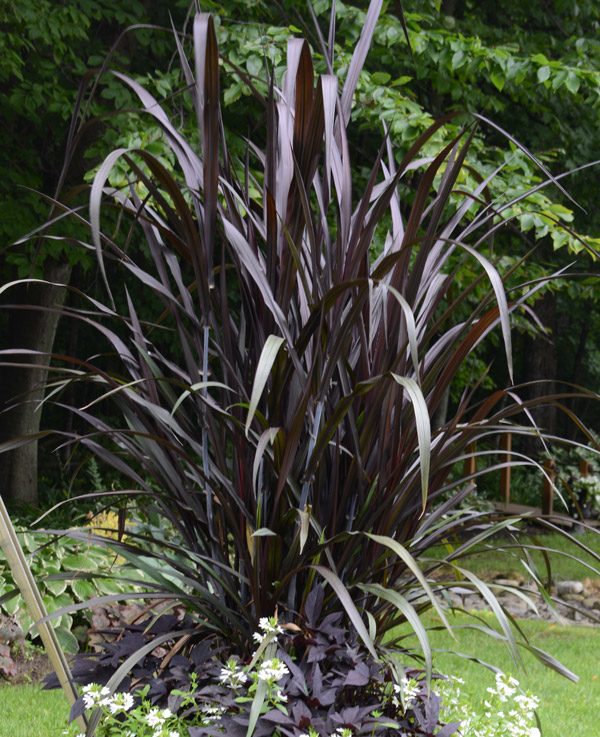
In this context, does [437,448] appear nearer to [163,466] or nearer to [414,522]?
[414,522]

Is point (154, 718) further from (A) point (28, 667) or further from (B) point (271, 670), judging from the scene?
(A) point (28, 667)

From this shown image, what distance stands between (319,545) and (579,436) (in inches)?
725

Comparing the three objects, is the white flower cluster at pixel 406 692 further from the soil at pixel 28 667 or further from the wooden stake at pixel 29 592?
the soil at pixel 28 667

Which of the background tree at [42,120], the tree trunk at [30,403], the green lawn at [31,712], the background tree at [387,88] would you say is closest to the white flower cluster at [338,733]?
the green lawn at [31,712]

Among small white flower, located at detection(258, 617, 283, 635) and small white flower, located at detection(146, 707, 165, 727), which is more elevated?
small white flower, located at detection(258, 617, 283, 635)

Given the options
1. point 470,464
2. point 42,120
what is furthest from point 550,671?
point 42,120

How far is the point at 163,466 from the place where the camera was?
230 centimetres

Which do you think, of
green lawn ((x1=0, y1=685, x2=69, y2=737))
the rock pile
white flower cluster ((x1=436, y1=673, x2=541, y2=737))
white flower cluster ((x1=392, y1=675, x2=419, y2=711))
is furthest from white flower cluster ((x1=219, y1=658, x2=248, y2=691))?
the rock pile

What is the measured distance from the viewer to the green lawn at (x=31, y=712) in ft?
12.3

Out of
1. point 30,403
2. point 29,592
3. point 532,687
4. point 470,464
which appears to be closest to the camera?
point 29,592

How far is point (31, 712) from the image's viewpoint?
13.4 ft

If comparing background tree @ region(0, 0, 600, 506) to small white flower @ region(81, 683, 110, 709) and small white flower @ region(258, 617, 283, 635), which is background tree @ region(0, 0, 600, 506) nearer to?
small white flower @ region(81, 683, 110, 709)

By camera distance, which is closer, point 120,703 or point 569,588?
point 120,703

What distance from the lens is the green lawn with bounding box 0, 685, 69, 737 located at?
147 inches
